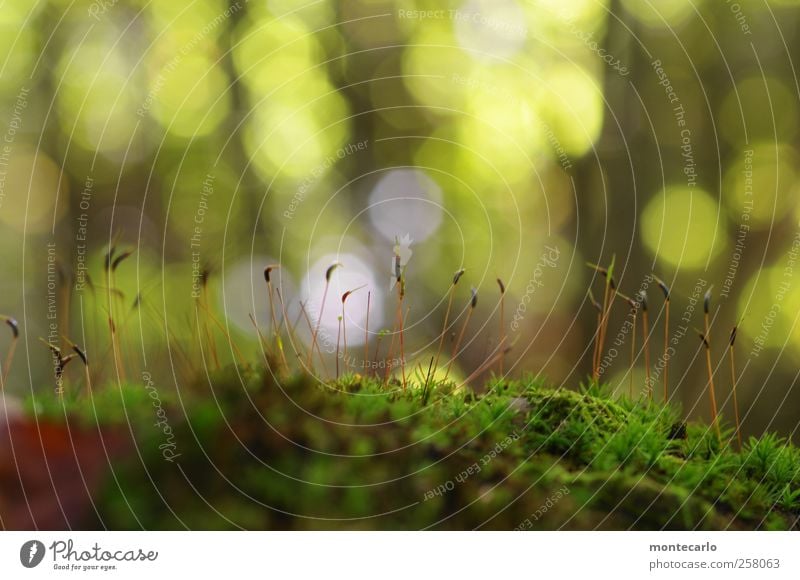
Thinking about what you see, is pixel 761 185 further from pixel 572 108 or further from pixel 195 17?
pixel 195 17

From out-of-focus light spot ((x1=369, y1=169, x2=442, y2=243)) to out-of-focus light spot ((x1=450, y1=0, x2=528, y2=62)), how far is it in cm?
56

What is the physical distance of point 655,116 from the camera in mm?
3170

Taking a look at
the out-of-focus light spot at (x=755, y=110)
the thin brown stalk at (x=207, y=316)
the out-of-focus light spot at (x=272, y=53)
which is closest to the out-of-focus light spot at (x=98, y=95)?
the out-of-focus light spot at (x=272, y=53)

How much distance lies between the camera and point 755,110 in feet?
10.1

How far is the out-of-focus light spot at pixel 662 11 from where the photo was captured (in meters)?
2.93

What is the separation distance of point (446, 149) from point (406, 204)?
97 centimetres

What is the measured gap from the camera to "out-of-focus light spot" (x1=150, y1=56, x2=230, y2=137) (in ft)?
8.60

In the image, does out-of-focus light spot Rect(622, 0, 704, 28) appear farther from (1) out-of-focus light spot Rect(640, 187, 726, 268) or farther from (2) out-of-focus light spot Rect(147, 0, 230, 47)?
(2) out-of-focus light spot Rect(147, 0, 230, 47)

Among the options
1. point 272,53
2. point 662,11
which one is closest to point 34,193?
point 272,53

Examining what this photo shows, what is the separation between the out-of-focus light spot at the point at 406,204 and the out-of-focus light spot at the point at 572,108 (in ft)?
1.99
